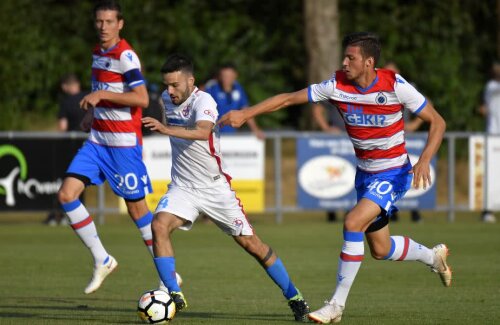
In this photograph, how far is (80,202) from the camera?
11.1m

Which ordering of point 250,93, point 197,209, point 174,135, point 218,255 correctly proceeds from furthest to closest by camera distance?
point 250,93 → point 218,255 → point 197,209 → point 174,135

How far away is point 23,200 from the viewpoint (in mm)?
18266

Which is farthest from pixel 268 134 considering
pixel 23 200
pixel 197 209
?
pixel 197 209

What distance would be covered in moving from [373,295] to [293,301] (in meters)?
1.84

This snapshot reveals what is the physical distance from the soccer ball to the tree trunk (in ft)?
51.3

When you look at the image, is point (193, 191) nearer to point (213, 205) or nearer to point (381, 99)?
point (213, 205)

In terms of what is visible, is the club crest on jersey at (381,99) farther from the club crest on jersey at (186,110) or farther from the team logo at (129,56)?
the team logo at (129,56)

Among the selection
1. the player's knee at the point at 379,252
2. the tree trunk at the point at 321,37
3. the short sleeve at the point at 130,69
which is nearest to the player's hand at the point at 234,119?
the player's knee at the point at 379,252

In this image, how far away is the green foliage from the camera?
91.4 ft

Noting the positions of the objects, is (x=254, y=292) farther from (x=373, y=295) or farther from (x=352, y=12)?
(x=352, y=12)

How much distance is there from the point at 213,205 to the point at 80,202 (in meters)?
2.03

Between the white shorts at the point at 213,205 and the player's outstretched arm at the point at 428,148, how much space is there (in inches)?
55.8

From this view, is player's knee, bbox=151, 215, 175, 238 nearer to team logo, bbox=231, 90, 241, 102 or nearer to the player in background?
the player in background

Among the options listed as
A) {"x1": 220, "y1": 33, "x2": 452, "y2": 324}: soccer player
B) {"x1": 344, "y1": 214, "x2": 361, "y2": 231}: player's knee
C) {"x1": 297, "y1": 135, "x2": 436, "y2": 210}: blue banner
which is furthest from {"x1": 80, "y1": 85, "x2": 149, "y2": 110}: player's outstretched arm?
{"x1": 297, "y1": 135, "x2": 436, "y2": 210}: blue banner
